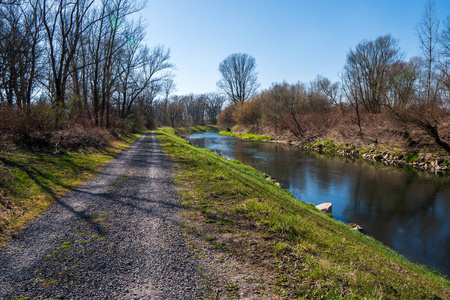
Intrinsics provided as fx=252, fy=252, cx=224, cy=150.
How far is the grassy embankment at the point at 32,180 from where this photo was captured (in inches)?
209

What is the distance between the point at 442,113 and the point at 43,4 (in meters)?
27.6

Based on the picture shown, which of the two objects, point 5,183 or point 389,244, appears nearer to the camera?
point 5,183

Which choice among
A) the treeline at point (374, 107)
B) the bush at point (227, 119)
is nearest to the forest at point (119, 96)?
the treeline at point (374, 107)

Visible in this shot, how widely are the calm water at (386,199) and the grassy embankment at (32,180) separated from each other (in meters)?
10.4

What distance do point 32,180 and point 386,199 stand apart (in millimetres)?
15238

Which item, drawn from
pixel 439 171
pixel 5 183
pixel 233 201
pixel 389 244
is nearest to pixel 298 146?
pixel 439 171

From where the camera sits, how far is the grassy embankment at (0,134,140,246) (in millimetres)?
5312

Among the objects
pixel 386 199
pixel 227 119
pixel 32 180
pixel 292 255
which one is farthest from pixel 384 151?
pixel 227 119

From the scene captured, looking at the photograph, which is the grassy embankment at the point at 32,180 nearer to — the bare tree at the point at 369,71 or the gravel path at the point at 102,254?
the gravel path at the point at 102,254

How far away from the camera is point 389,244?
Answer: 864 centimetres

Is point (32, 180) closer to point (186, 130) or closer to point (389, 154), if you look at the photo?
point (389, 154)

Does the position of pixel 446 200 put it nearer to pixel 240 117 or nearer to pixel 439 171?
pixel 439 171

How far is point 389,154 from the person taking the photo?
946 inches

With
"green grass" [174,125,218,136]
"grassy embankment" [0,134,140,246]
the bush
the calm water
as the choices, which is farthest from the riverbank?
the bush
